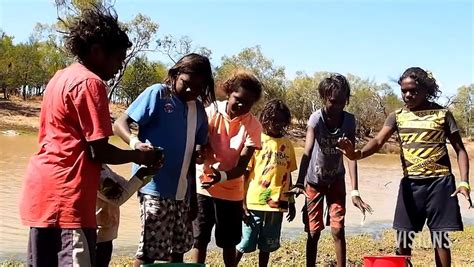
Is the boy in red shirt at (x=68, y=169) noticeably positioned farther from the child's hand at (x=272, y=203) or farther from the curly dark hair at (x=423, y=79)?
the curly dark hair at (x=423, y=79)

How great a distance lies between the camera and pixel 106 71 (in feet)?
10.1

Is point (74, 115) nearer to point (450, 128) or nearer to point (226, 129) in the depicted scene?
point (226, 129)

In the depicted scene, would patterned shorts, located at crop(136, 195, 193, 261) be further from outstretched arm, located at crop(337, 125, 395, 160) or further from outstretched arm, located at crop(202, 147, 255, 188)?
outstretched arm, located at crop(337, 125, 395, 160)

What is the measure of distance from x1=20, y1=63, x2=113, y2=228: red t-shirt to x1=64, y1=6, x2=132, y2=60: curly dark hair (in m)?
0.14

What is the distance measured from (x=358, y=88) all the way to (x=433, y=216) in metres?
58.4

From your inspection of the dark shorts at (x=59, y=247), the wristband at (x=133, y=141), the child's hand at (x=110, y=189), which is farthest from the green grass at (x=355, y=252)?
the dark shorts at (x=59, y=247)

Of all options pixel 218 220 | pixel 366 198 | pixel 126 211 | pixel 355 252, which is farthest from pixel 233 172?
pixel 366 198

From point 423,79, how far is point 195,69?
6.22 feet

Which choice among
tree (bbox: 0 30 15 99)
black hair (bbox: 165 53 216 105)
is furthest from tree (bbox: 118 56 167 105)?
black hair (bbox: 165 53 216 105)

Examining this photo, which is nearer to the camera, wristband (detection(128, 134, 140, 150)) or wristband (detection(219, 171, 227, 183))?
wristband (detection(128, 134, 140, 150))

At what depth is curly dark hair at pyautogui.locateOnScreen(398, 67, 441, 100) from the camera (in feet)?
15.7

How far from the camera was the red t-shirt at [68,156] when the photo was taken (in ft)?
9.40

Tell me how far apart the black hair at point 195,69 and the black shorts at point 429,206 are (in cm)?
181

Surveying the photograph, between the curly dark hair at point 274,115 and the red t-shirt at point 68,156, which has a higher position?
the curly dark hair at point 274,115
